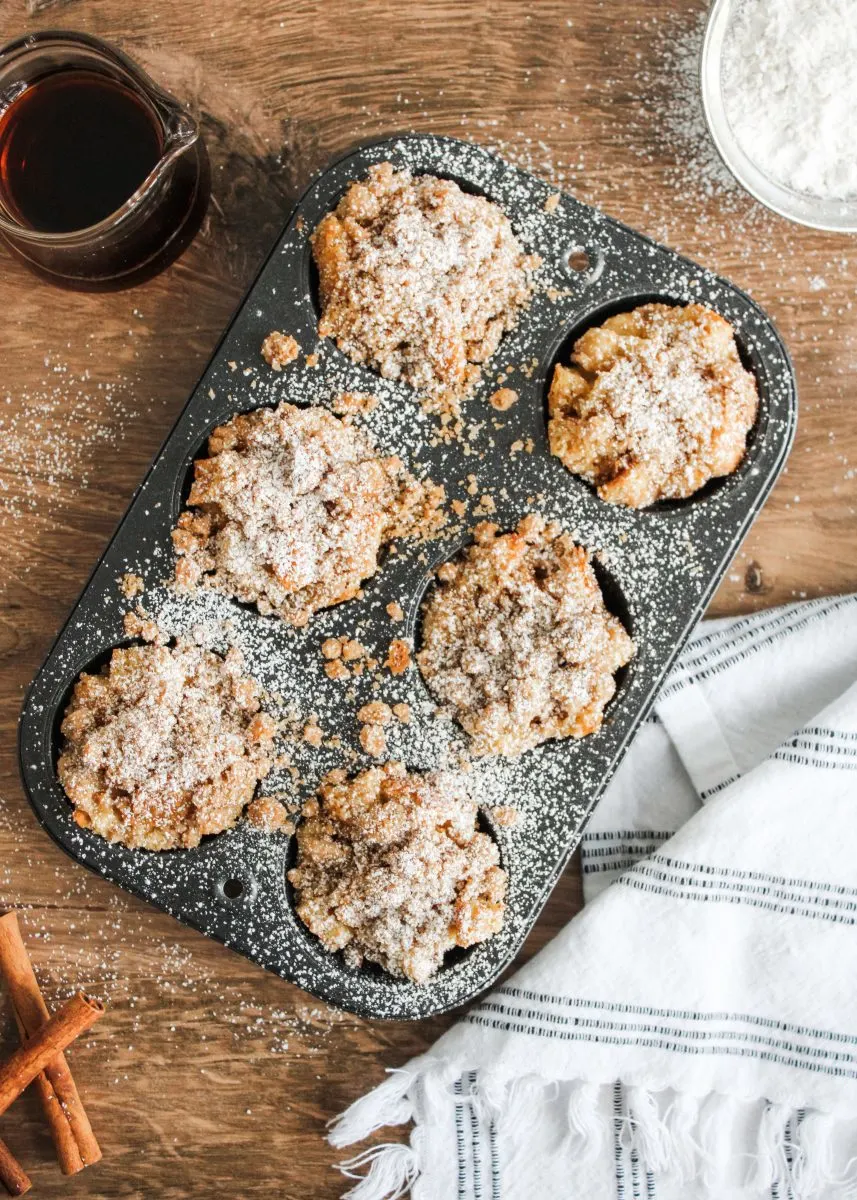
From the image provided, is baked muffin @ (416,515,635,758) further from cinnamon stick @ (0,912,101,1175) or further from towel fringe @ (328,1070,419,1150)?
cinnamon stick @ (0,912,101,1175)

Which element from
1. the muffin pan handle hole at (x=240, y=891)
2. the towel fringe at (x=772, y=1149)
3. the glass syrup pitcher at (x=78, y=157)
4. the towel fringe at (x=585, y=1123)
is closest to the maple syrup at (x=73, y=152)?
the glass syrup pitcher at (x=78, y=157)

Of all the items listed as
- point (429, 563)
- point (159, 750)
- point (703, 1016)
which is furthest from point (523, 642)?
point (703, 1016)

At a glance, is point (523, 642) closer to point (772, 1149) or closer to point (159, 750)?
A: point (159, 750)

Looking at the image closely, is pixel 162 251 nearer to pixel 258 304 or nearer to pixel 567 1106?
pixel 258 304

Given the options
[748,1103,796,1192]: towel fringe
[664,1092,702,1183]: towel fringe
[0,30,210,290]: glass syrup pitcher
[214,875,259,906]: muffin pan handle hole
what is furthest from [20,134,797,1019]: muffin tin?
[748,1103,796,1192]: towel fringe

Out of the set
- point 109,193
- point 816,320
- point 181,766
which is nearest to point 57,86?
point 109,193
